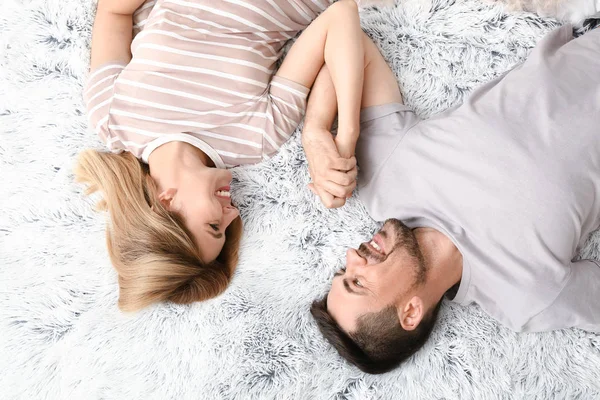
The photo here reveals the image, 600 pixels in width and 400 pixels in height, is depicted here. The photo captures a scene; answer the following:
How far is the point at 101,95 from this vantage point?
142 centimetres

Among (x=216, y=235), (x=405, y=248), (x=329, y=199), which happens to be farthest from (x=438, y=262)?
(x=216, y=235)

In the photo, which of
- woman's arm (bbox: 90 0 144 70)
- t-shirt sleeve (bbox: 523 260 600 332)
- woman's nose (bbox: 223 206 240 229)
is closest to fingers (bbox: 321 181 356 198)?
woman's nose (bbox: 223 206 240 229)

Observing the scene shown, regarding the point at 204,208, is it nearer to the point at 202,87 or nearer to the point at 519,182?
the point at 202,87

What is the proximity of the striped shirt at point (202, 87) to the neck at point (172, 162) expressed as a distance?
Result: 0.02 meters

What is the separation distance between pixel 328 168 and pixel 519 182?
45 centimetres

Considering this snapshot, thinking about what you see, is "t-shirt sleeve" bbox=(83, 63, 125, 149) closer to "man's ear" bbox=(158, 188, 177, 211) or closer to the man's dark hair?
"man's ear" bbox=(158, 188, 177, 211)

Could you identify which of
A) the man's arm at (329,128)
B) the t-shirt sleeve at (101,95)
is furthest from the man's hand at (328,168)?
the t-shirt sleeve at (101,95)

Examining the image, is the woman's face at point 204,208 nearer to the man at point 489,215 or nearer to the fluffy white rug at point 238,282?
the fluffy white rug at point 238,282

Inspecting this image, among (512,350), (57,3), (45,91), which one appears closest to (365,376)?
(512,350)

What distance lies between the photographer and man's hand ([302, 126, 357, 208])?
1.30 meters

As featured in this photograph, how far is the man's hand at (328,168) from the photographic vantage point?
1298 millimetres

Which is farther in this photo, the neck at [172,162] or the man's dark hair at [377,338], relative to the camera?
the neck at [172,162]

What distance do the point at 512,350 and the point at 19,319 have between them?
1.32 metres

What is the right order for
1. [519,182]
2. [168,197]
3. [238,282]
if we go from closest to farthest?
[519,182] → [168,197] → [238,282]
